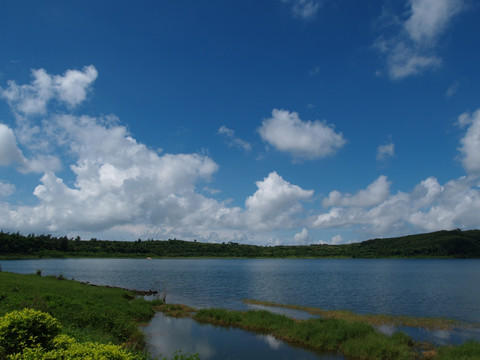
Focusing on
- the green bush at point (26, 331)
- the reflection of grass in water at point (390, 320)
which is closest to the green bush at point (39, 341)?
the green bush at point (26, 331)

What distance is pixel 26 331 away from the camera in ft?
42.6

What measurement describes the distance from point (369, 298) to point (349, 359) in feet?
121

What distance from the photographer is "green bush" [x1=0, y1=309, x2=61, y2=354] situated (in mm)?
12711

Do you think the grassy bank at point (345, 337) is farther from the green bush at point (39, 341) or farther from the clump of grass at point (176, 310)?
the green bush at point (39, 341)

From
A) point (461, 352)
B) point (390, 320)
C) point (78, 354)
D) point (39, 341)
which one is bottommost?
point (390, 320)

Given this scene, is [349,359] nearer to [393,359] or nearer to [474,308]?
[393,359]

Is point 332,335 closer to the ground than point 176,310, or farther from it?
farther from it

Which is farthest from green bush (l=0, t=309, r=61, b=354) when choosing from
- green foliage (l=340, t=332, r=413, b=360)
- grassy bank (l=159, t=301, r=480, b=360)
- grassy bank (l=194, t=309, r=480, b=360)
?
green foliage (l=340, t=332, r=413, b=360)

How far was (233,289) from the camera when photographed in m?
72.6

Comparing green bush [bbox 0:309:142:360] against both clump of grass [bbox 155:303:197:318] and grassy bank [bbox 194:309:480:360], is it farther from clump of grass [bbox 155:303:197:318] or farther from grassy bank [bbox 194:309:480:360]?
clump of grass [bbox 155:303:197:318]

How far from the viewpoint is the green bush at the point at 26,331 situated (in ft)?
41.7

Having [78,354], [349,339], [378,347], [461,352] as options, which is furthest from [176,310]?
[78,354]

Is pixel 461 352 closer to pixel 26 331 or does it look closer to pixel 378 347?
pixel 378 347

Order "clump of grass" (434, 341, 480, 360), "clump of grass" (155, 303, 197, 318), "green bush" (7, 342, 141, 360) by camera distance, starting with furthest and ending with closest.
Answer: "clump of grass" (155, 303, 197, 318)
"clump of grass" (434, 341, 480, 360)
"green bush" (7, 342, 141, 360)
